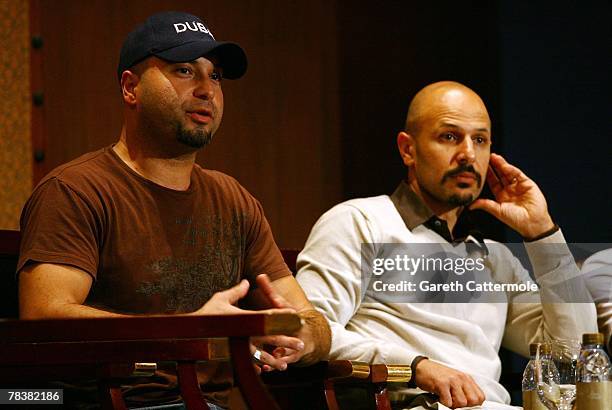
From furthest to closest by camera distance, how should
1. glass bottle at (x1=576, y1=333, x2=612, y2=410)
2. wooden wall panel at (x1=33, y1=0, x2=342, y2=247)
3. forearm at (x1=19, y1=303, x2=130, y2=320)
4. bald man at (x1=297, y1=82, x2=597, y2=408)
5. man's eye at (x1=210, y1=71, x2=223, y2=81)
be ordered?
wooden wall panel at (x1=33, y1=0, x2=342, y2=247) → bald man at (x1=297, y1=82, x2=597, y2=408) → man's eye at (x1=210, y1=71, x2=223, y2=81) → glass bottle at (x1=576, y1=333, x2=612, y2=410) → forearm at (x1=19, y1=303, x2=130, y2=320)

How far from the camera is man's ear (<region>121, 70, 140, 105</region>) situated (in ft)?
7.21

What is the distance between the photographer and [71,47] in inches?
131

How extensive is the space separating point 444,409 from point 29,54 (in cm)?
192

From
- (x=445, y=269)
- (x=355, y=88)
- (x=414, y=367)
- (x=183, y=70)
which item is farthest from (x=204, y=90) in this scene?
(x=355, y=88)

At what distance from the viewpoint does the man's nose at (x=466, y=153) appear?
9.08ft

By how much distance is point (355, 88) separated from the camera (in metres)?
3.84

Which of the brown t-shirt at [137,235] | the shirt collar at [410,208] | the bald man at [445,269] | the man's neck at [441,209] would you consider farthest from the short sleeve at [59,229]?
the man's neck at [441,209]

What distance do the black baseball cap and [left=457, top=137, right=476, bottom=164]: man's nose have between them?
2.78ft

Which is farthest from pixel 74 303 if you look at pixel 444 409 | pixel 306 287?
pixel 444 409

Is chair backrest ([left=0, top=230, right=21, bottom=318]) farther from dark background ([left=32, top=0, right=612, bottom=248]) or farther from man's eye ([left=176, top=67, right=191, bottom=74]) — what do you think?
dark background ([left=32, top=0, right=612, bottom=248])

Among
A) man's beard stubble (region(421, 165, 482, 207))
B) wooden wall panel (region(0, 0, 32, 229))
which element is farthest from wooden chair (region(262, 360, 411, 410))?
wooden wall panel (region(0, 0, 32, 229))

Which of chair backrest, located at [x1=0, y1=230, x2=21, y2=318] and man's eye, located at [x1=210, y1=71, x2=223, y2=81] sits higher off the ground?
man's eye, located at [x1=210, y1=71, x2=223, y2=81]

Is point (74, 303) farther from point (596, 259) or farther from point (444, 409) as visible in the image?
point (596, 259)

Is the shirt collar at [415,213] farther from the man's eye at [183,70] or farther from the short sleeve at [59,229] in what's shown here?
the short sleeve at [59,229]
